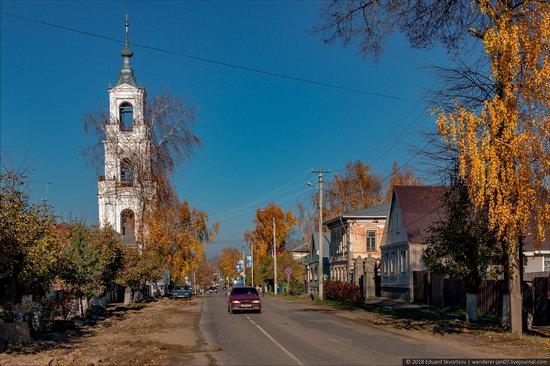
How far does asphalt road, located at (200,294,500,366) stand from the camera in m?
14.7

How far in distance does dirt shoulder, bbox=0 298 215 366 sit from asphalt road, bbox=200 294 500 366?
0.75 m

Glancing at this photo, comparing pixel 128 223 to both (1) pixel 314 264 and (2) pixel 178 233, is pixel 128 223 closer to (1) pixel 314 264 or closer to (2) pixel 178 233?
(2) pixel 178 233

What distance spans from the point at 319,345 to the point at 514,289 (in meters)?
6.64

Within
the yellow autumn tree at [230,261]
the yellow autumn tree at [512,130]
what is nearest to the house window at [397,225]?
the yellow autumn tree at [512,130]

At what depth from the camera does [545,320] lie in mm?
24078

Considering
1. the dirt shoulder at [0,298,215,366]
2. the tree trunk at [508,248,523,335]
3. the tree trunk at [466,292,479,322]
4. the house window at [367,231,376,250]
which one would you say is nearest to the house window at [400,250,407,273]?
the house window at [367,231,376,250]

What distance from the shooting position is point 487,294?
29.5 metres

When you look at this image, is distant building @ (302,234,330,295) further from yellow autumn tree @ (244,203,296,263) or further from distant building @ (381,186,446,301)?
distant building @ (381,186,446,301)

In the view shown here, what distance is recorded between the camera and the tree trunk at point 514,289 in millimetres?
19844

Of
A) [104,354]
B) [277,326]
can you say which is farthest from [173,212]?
[104,354]

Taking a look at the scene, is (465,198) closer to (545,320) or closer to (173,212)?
(545,320)

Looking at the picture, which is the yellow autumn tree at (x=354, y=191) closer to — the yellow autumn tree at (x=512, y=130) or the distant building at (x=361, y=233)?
the distant building at (x=361, y=233)

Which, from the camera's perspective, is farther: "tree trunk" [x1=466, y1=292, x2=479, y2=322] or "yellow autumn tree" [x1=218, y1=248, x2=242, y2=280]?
"yellow autumn tree" [x1=218, y1=248, x2=242, y2=280]

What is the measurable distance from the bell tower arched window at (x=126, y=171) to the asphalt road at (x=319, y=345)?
74.4ft
